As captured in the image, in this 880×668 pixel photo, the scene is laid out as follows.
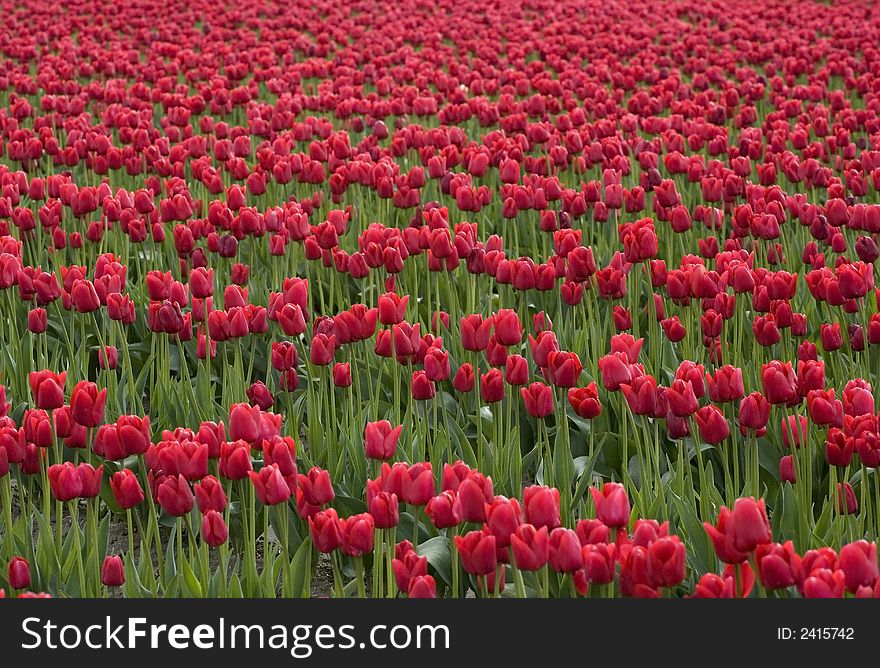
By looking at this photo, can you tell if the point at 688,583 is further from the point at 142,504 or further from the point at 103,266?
the point at 103,266

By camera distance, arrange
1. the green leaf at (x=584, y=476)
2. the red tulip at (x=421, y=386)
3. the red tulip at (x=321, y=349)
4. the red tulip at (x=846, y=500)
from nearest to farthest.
Result: the red tulip at (x=846, y=500) → the red tulip at (x=421, y=386) → the green leaf at (x=584, y=476) → the red tulip at (x=321, y=349)

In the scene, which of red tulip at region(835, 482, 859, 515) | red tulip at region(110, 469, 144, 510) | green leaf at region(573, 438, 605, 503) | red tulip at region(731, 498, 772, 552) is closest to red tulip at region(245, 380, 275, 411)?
red tulip at region(110, 469, 144, 510)

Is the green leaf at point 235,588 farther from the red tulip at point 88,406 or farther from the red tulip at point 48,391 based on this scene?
the red tulip at point 48,391

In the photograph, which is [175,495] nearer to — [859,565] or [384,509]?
[384,509]

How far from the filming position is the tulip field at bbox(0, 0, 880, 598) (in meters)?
2.89

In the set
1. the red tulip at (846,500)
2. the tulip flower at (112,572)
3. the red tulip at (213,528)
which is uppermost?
the red tulip at (846,500)

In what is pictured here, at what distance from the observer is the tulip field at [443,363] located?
2.89 meters

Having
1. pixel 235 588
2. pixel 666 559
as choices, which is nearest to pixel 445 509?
pixel 666 559

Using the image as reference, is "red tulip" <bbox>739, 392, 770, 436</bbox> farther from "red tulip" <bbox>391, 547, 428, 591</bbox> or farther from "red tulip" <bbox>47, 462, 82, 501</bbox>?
"red tulip" <bbox>47, 462, 82, 501</bbox>

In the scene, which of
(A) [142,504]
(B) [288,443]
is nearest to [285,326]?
(A) [142,504]

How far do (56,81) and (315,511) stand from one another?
288 inches

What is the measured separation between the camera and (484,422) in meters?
4.44

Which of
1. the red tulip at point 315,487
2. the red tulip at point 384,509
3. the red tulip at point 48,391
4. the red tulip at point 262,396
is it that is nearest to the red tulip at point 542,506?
the red tulip at point 384,509

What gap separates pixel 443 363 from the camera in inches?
144
